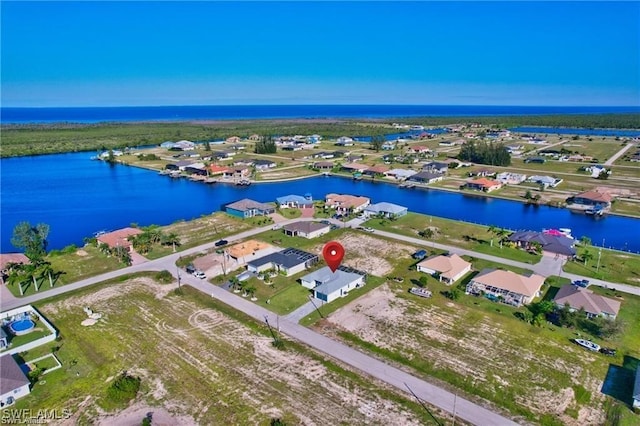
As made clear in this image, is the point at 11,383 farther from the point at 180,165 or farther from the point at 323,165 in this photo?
the point at 180,165

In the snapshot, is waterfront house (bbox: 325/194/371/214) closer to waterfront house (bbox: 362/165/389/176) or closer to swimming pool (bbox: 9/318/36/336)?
waterfront house (bbox: 362/165/389/176)

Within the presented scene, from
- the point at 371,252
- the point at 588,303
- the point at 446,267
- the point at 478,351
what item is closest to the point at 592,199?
the point at 588,303

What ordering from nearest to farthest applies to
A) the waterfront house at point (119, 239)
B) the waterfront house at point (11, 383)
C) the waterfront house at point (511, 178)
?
the waterfront house at point (11, 383), the waterfront house at point (119, 239), the waterfront house at point (511, 178)

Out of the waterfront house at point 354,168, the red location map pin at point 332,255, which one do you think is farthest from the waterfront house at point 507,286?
the waterfront house at point 354,168

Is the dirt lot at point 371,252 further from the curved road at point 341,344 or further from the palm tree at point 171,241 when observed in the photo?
the palm tree at point 171,241

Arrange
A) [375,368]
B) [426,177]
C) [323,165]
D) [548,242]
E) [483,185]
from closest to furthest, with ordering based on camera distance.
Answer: [375,368] → [548,242] → [483,185] → [426,177] → [323,165]

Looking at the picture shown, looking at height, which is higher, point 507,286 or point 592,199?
point 592,199

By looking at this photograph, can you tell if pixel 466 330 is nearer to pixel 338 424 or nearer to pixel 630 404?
pixel 630 404
